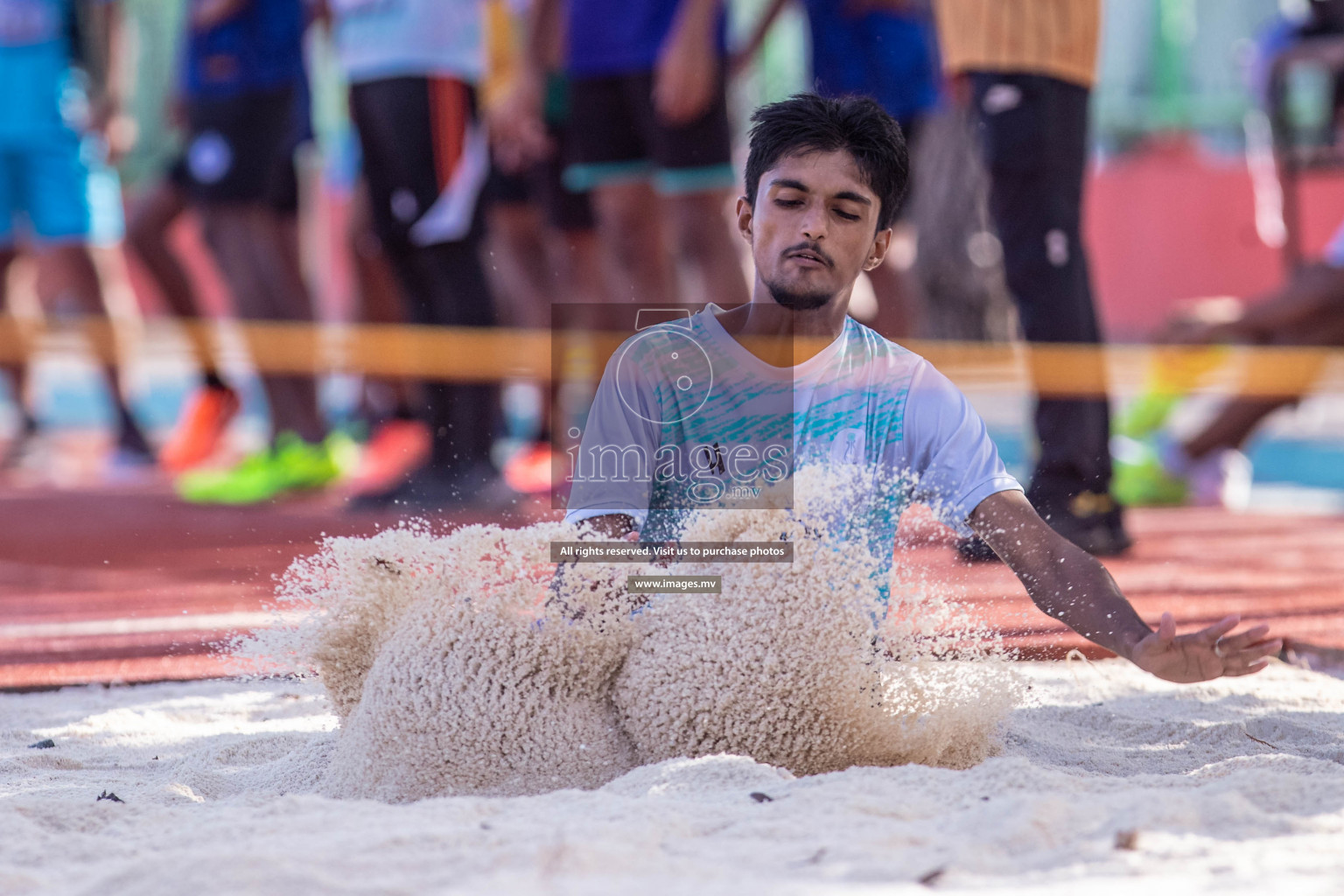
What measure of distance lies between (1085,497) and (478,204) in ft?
6.92

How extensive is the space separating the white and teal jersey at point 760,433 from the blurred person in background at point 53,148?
173 inches

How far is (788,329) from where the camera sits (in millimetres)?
1854

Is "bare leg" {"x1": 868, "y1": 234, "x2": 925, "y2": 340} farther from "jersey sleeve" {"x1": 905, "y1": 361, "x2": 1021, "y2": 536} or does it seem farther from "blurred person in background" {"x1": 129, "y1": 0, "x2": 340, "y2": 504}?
"blurred person in background" {"x1": 129, "y1": 0, "x2": 340, "y2": 504}

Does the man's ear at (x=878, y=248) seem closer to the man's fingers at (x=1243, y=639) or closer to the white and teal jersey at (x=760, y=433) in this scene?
the white and teal jersey at (x=760, y=433)

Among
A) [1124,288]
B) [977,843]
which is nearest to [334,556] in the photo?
[977,843]

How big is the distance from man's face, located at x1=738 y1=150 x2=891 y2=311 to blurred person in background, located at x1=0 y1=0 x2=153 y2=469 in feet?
14.8

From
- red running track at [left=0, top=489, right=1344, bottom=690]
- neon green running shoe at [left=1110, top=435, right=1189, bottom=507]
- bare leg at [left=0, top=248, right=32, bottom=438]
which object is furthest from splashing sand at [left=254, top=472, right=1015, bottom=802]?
bare leg at [left=0, top=248, right=32, bottom=438]

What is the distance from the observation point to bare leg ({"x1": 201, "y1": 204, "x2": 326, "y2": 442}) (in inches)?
199

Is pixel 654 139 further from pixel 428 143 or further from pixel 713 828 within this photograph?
pixel 713 828

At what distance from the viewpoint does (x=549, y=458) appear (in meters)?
4.39

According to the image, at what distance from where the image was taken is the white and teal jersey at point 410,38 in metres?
4.05

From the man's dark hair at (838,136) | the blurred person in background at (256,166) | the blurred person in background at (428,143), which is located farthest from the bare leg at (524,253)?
the man's dark hair at (838,136)

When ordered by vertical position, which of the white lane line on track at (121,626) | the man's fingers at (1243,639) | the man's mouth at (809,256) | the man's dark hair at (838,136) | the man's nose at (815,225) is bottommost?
the white lane line on track at (121,626)

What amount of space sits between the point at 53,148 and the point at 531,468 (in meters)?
2.79
